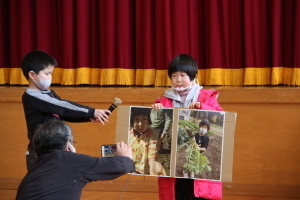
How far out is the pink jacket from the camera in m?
2.69

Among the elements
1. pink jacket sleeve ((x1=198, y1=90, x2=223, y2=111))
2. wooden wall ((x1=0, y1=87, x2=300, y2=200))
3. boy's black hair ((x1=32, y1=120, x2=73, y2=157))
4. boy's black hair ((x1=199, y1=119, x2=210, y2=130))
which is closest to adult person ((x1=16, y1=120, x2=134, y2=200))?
boy's black hair ((x1=32, y1=120, x2=73, y2=157))

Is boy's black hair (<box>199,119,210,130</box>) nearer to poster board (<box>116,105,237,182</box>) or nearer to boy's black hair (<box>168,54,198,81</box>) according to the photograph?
poster board (<box>116,105,237,182</box>)

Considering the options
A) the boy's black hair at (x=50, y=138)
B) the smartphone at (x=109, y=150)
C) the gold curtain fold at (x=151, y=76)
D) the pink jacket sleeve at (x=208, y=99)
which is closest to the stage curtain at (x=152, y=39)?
the gold curtain fold at (x=151, y=76)

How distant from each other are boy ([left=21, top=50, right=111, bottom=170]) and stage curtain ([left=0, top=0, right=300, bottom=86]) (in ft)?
6.28

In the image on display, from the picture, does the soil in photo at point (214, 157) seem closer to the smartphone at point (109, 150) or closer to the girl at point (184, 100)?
the girl at point (184, 100)

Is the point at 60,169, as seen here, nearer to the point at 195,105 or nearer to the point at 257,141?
the point at 195,105

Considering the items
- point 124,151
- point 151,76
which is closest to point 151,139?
point 124,151

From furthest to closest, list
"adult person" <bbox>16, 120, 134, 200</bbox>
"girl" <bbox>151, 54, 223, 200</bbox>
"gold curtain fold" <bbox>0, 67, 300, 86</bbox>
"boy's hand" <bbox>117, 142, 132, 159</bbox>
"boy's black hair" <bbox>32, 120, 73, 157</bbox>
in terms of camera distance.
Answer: "gold curtain fold" <bbox>0, 67, 300, 86</bbox>, "girl" <bbox>151, 54, 223, 200</bbox>, "boy's hand" <bbox>117, 142, 132, 159</bbox>, "boy's black hair" <bbox>32, 120, 73, 157</bbox>, "adult person" <bbox>16, 120, 134, 200</bbox>

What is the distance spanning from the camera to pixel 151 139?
2686mm

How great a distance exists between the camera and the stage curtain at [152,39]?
456 cm

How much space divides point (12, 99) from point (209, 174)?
2410 millimetres

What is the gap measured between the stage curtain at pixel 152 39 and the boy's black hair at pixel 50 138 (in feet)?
8.37

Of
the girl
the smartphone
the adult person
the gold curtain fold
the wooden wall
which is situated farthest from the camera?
the gold curtain fold

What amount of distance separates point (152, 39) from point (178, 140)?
Answer: 2295mm
